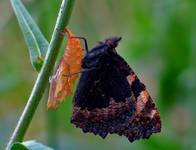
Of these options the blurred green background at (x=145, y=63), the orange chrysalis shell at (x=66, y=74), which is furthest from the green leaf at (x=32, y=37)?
the blurred green background at (x=145, y=63)

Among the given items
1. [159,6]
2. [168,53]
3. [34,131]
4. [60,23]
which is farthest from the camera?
[34,131]

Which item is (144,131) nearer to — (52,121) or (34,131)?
(52,121)

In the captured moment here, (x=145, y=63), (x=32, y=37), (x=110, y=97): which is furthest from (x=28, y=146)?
(x=145, y=63)

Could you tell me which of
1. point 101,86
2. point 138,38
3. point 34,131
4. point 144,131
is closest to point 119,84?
point 101,86

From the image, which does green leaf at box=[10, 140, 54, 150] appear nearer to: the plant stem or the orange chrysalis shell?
the plant stem

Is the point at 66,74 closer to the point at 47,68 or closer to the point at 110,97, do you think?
the point at 110,97

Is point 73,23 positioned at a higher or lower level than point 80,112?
higher

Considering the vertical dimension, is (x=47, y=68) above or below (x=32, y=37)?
below
